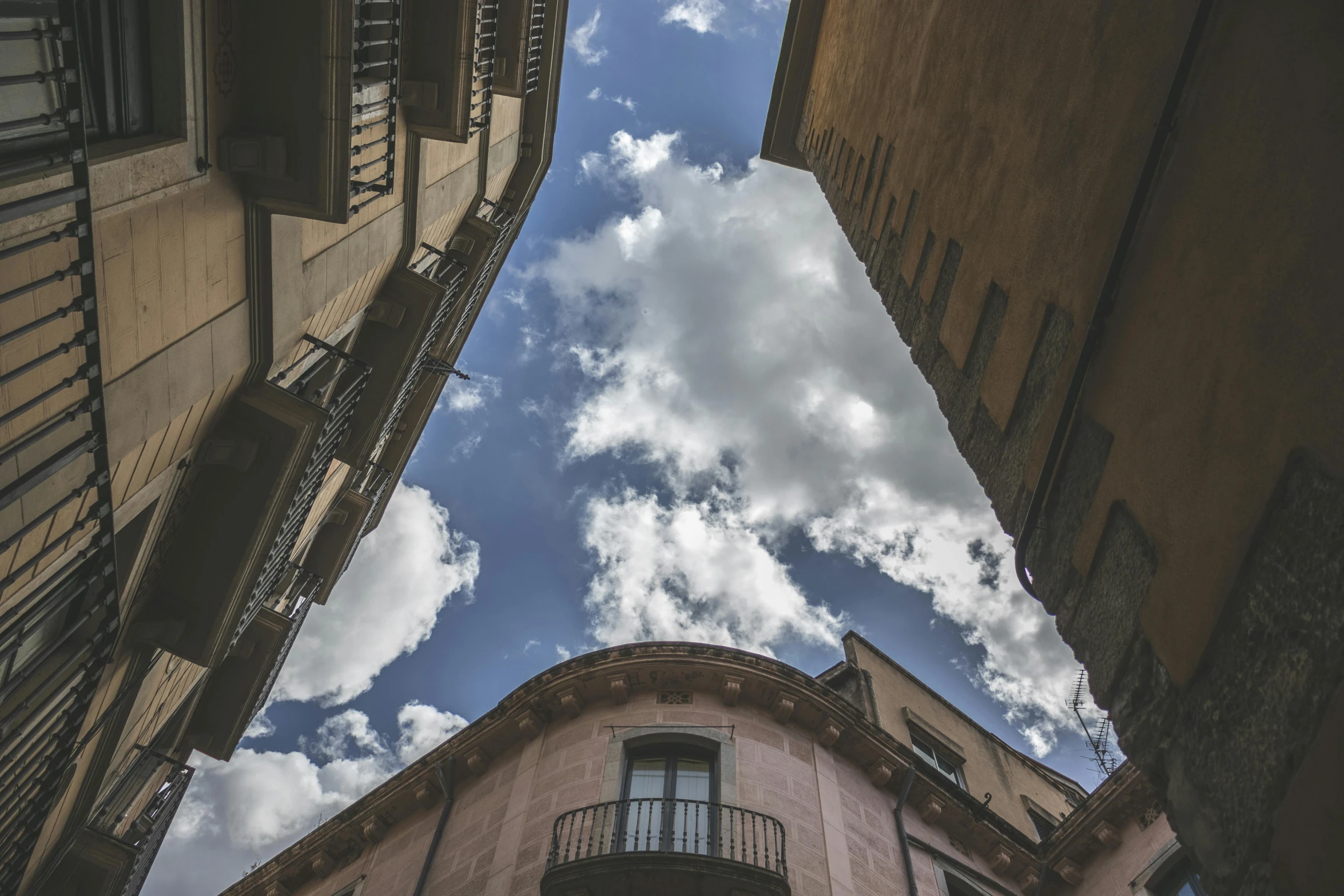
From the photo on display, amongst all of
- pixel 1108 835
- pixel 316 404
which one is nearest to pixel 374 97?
pixel 316 404

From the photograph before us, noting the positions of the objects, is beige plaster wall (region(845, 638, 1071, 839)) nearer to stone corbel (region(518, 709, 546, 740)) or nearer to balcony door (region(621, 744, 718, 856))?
balcony door (region(621, 744, 718, 856))

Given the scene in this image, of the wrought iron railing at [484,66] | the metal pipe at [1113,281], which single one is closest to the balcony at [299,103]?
the wrought iron railing at [484,66]

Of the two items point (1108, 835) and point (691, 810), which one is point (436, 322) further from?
point (1108, 835)

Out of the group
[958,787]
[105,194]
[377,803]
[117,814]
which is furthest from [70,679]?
[958,787]

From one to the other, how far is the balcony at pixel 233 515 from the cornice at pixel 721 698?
6.57 meters

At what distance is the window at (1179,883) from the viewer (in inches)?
457

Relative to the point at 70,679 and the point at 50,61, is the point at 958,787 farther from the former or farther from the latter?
the point at 50,61

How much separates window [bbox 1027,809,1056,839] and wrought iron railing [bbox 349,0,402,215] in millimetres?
18261

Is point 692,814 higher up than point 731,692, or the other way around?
point 731,692

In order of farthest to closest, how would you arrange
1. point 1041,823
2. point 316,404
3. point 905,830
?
1. point 1041,823
2. point 905,830
3. point 316,404

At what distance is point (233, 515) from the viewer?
7.91 m

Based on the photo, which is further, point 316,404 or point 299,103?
point 316,404

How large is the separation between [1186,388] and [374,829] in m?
15.7

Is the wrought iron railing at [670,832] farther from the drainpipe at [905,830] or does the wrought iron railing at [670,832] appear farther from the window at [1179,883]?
the window at [1179,883]
